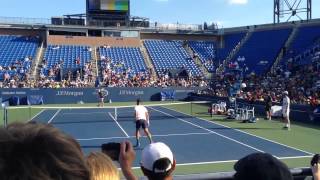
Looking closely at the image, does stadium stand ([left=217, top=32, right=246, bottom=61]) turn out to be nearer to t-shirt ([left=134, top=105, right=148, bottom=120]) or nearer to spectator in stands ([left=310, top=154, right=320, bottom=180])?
t-shirt ([left=134, top=105, right=148, bottom=120])

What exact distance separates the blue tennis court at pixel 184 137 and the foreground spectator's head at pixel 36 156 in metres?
11.1

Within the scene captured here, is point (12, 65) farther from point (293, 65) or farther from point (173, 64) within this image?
point (293, 65)

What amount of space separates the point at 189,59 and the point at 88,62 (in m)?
11.7

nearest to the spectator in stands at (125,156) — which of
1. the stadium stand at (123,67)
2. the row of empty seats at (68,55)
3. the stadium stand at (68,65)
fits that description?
the stadium stand at (68,65)

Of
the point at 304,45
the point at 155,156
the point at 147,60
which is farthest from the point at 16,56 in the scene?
the point at 155,156

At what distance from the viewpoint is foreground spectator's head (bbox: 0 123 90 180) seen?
1.59m

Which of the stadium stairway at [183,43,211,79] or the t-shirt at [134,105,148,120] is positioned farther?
the stadium stairway at [183,43,211,79]

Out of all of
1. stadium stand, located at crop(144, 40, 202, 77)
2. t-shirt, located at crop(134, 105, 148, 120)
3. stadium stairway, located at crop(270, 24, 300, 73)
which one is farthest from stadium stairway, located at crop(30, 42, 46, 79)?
t-shirt, located at crop(134, 105, 148, 120)

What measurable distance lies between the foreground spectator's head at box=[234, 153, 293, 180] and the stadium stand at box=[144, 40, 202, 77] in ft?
163

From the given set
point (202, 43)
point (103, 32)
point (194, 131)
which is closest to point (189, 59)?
point (202, 43)

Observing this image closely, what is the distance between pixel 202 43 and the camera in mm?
61875

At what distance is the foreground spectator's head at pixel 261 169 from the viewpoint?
271 centimetres

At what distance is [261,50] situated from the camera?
5138 cm

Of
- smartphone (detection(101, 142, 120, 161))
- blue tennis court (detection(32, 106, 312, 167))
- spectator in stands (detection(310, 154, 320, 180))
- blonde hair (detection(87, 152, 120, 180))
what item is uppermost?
blonde hair (detection(87, 152, 120, 180))
